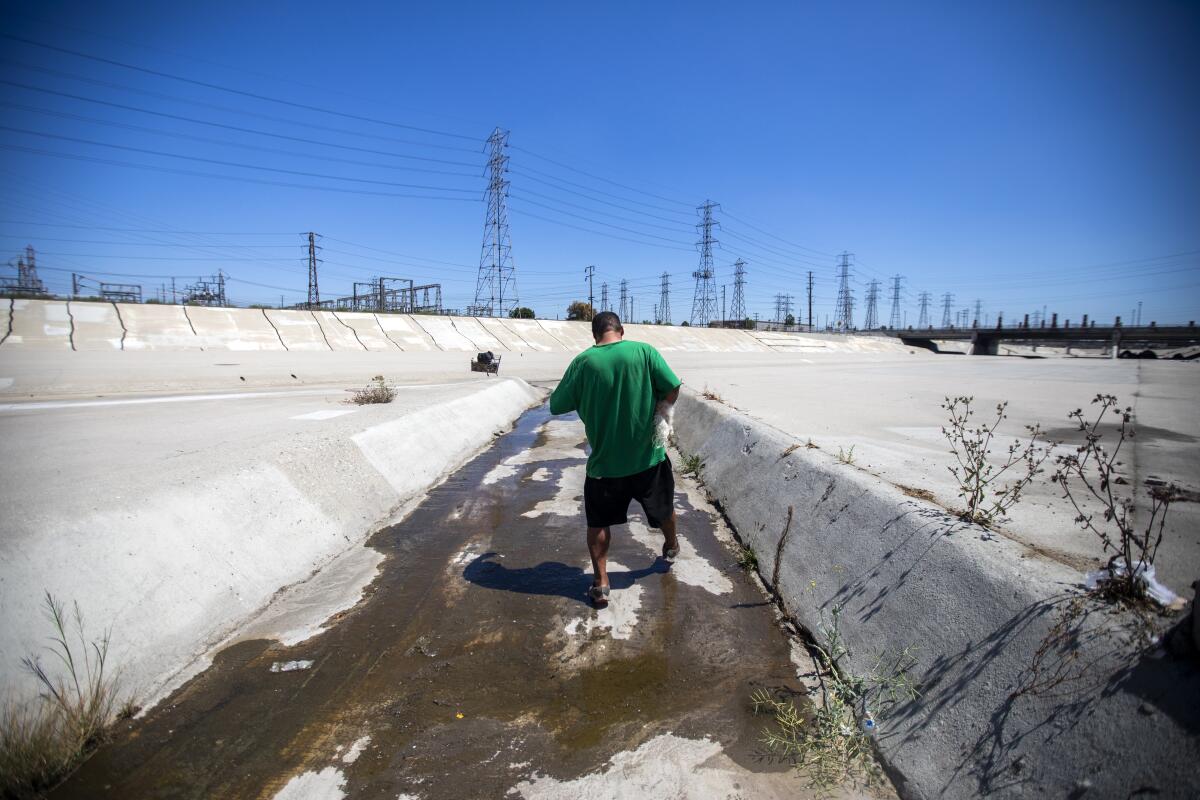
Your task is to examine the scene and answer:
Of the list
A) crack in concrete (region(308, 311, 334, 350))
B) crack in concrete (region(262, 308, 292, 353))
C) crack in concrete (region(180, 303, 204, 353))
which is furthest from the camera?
crack in concrete (region(308, 311, 334, 350))

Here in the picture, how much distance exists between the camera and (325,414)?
26.4 feet

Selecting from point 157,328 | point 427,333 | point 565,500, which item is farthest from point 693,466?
point 427,333

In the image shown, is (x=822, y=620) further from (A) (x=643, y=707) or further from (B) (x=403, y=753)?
(B) (x=403, y=753)

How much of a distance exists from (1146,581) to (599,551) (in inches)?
107

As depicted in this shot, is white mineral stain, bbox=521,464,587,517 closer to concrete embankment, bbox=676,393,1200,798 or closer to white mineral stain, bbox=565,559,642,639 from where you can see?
white mineral stain, bbox=565,559,642,639

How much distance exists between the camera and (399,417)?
7.61m

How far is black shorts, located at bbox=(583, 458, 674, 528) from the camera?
386 cm

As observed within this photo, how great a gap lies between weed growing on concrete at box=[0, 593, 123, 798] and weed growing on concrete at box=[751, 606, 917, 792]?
296 cm

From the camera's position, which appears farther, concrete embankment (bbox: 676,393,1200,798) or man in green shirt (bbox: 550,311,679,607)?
man in green shirt (bbox: 550,311,679,607)

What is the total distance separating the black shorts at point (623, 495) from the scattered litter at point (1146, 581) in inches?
93.0

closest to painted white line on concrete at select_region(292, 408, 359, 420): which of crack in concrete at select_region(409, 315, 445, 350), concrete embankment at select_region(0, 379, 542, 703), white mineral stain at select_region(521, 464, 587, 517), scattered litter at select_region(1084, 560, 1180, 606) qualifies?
concrete embankment at select_region(0, 379, 542, 703)

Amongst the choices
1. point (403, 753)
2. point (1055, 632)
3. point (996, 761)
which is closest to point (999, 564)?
point (1055, 632)

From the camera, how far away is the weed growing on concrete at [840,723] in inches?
92.0

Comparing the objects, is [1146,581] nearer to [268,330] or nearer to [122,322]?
[268,330]
